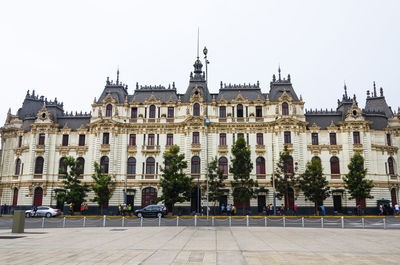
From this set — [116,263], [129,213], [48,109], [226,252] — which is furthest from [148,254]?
[48,109]

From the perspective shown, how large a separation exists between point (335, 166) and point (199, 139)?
22079mm

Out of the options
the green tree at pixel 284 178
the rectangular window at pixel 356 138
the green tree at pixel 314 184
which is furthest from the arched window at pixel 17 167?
the rectangular window at pixel 356 138

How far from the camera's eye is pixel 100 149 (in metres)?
52.2

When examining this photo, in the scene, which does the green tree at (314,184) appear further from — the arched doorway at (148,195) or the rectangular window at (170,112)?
the rectangular window at (170,112)

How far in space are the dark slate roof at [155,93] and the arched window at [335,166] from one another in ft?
90.2

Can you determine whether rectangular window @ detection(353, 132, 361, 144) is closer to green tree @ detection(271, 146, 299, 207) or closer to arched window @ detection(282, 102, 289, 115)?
arched window @ detection(282, 102, 289, 115)

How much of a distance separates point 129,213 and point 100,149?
468 inches

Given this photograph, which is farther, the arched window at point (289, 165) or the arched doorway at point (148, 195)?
the arched doorway at point (148, 195)

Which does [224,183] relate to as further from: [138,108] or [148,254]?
[148,254]

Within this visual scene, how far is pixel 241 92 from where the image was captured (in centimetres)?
5497

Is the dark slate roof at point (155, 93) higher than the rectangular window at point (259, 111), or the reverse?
the dark slate roof at point (155, 93)

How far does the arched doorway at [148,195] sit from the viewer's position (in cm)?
5075

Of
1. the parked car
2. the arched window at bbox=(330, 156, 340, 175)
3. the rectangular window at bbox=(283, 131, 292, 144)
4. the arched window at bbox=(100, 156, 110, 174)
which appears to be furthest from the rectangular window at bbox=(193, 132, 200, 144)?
the parked car

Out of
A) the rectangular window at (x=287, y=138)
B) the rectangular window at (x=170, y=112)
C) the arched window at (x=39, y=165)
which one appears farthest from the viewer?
the rectangular window at (x=170, y=112)
